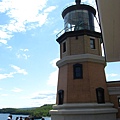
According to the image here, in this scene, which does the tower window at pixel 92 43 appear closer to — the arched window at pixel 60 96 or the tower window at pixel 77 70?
the tower window at pixel 77 70

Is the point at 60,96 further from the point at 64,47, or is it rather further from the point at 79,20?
the point at 79,20

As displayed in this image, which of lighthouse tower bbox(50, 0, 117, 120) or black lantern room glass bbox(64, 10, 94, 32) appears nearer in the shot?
lighthouse tower bbox(50, 0, 117, 120)

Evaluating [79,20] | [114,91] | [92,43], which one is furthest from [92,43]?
[114,91]

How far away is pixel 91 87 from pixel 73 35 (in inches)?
178

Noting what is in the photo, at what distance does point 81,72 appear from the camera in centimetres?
1532

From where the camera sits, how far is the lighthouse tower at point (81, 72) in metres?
14.1

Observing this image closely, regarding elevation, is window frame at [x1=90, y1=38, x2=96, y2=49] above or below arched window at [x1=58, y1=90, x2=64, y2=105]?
above

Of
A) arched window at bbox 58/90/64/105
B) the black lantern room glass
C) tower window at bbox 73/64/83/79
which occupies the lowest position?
arched window at bbox 58/90/64/105

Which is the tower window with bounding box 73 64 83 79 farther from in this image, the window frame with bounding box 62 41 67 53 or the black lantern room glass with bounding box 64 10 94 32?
the black lantern room glass with bounding box 64 10 94 32

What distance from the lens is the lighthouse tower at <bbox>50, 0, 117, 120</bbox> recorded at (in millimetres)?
14148

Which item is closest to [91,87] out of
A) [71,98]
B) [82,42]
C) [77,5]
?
[71,98]

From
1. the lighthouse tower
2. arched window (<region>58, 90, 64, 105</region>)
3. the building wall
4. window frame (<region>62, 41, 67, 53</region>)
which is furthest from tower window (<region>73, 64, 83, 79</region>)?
the building wall

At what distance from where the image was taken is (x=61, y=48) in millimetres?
17406

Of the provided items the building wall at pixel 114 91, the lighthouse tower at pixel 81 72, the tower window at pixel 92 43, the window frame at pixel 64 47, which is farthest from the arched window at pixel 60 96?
the tower window at pixel 92 43
